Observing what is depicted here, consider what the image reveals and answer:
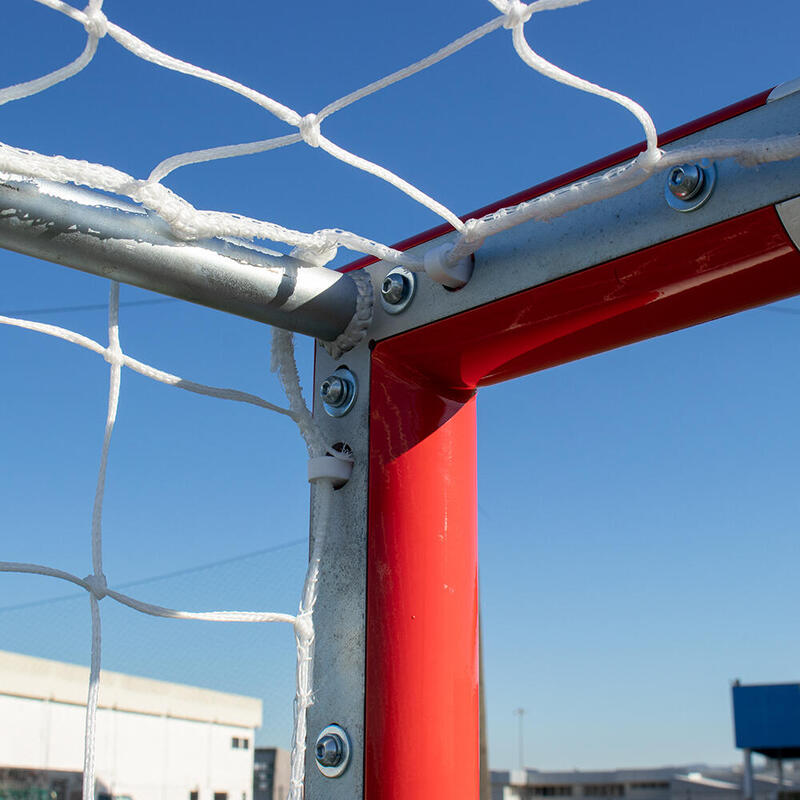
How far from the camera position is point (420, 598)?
2.41 ft

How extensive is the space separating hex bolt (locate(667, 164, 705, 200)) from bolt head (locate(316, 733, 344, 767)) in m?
0.45

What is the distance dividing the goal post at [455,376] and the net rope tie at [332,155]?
0.08 feet

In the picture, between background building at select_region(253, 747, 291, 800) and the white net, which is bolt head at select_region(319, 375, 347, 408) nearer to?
the white net

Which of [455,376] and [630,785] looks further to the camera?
[630,785]

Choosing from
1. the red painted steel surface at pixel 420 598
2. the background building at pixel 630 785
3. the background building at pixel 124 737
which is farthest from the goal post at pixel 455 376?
the background building at pixel 630 785

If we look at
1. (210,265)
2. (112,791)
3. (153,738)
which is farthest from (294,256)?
(153,738)

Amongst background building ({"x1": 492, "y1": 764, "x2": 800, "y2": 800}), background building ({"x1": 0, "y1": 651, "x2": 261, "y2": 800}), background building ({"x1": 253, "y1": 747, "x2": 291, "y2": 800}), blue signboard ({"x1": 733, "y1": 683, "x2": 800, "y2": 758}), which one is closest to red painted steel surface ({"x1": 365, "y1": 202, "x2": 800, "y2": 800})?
background building ({"x1": 253, "y1": 747, "x2": 291, "y2": 800})

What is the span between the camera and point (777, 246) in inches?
22.5

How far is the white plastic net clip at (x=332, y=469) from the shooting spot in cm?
77

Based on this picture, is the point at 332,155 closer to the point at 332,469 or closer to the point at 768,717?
the point at 332,469

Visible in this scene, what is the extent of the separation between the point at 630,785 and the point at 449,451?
57.7ft

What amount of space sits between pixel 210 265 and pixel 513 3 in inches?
10.6

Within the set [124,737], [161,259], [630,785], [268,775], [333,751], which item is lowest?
[630,785]

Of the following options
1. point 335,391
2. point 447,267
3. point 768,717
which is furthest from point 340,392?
point 768,717
